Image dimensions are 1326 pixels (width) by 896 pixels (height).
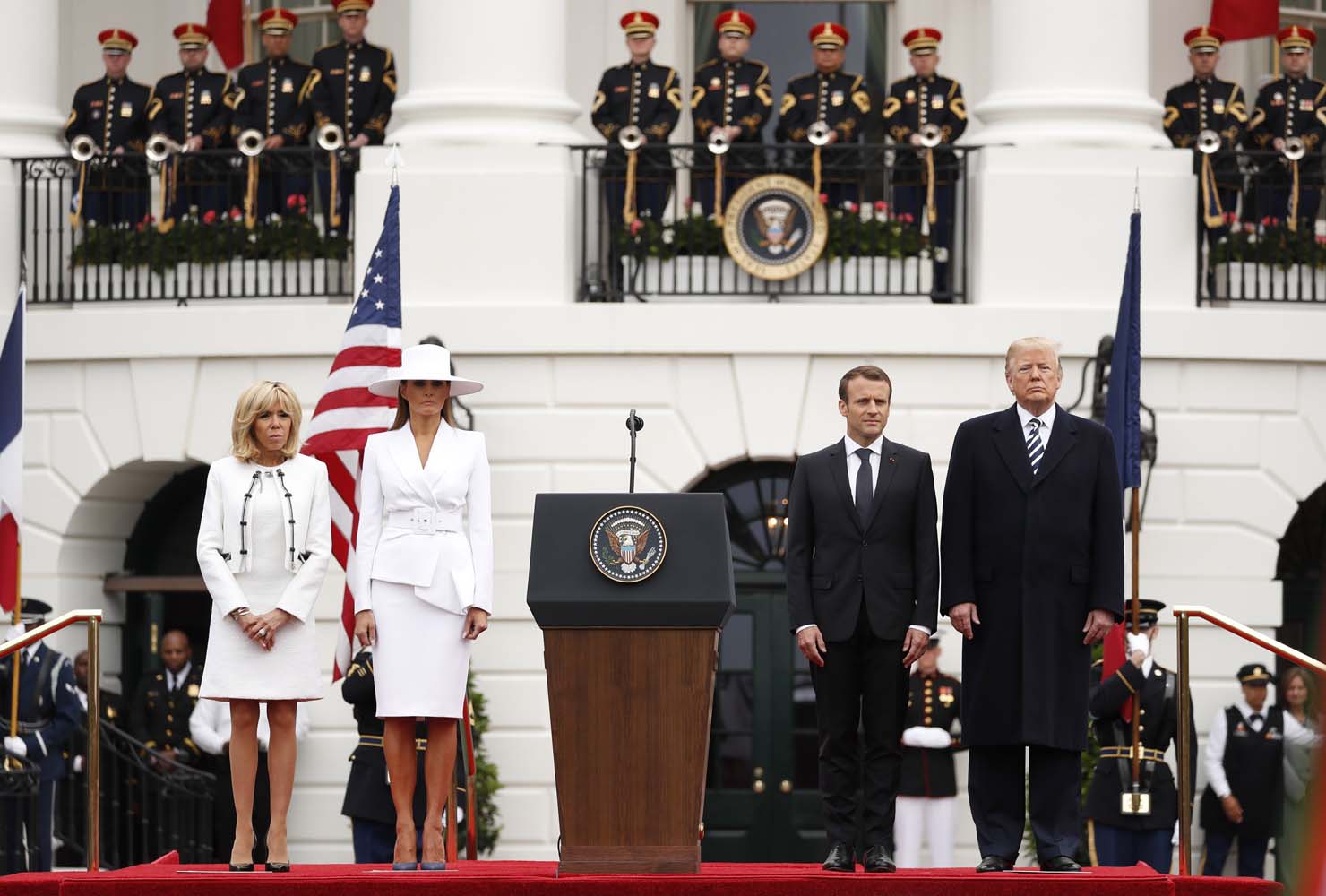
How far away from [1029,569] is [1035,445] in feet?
1.57

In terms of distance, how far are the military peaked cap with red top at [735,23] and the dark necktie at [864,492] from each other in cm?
856

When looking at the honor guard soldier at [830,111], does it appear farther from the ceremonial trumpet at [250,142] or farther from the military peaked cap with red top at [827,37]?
the ceremonial trumpet at [250,142]

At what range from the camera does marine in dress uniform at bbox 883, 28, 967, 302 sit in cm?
1725

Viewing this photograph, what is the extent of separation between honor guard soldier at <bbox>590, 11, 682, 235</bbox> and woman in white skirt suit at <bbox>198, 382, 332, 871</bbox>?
7945 millimetres

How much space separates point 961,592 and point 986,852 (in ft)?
3.22

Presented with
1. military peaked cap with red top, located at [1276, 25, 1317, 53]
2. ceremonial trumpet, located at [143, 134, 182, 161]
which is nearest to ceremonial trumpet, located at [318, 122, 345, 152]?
ceremonial trumpet, located at [143, 134, 182, 161]

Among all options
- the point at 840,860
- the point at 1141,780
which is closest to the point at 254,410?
the point at 840,860

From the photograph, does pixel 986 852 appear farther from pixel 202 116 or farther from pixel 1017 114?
pixel 202 116

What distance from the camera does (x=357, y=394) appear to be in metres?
13.2

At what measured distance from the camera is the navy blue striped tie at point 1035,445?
9.38 meters

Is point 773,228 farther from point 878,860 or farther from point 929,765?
point 878,860

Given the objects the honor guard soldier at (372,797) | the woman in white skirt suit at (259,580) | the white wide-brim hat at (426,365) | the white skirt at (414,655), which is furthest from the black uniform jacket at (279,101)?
the white skirt at (414,655)

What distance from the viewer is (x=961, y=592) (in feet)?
30.6

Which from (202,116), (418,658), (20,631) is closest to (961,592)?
(418,658)
